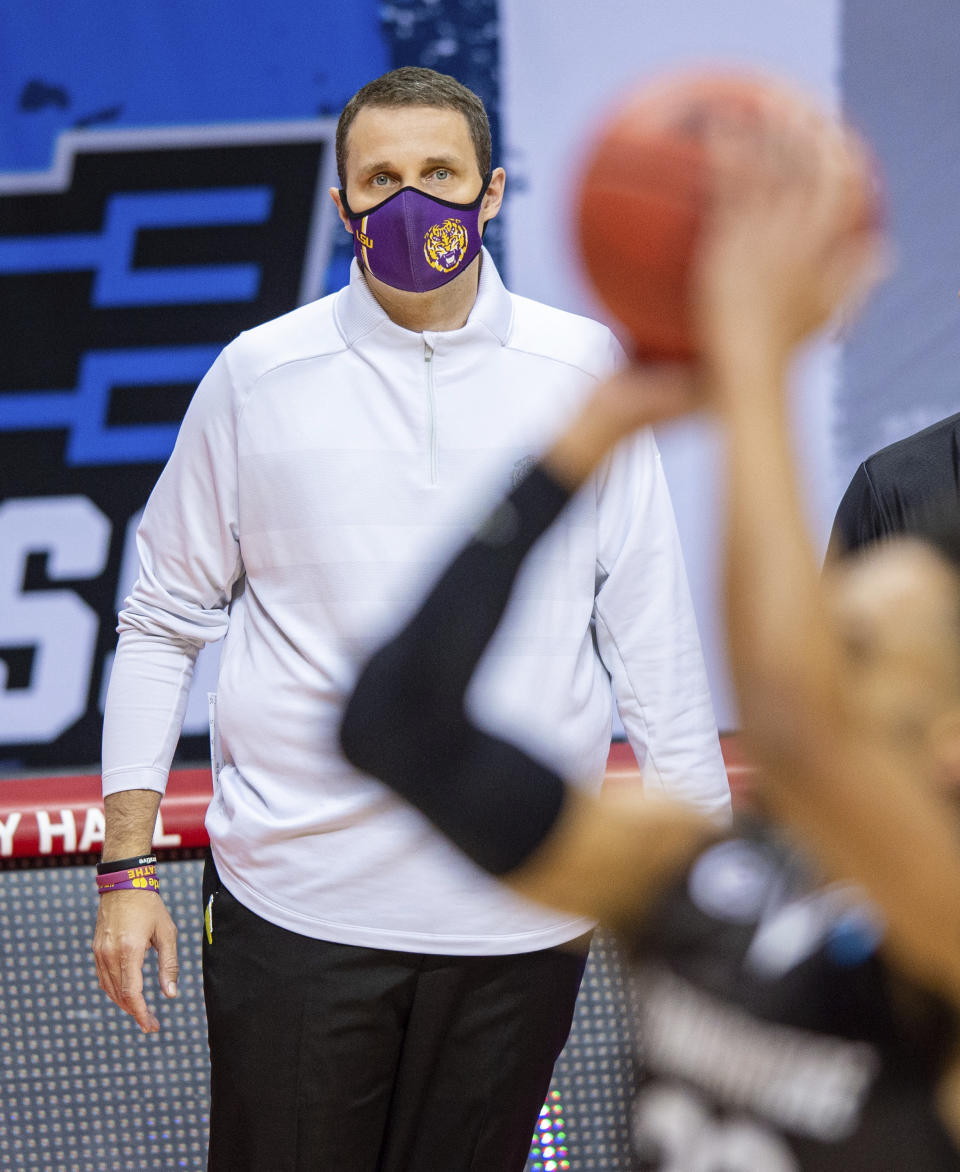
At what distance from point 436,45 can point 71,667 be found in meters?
1.60

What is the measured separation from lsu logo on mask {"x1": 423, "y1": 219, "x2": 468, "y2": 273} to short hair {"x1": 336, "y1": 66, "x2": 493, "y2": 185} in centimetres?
13

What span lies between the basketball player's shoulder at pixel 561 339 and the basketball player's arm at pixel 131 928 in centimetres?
77

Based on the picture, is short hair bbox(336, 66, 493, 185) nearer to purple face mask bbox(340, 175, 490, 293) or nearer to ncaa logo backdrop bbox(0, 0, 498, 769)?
purple face mask bbox(340, 175, 490, 293)

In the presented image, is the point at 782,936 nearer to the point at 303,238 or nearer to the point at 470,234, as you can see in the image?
the point at 470,234

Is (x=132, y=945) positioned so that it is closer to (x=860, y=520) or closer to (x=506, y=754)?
(x=506, y=754)

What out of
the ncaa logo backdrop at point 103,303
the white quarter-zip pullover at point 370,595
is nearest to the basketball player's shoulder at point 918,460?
the white quarter-zip pullover at point 370,595

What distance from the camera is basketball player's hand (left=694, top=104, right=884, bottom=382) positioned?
67cm

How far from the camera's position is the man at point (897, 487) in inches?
67.9

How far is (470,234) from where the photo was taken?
169 centimetres

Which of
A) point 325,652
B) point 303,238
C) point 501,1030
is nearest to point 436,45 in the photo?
point 303,238

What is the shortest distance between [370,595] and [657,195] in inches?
36.4

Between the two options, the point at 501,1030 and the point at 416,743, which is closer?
the point at 416,743

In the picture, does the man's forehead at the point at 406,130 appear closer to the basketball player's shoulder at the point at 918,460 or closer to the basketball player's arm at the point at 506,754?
the basketball player's shoulder at the point at 918,460

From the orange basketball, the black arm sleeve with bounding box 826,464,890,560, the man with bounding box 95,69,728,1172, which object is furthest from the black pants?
the orange basketball
